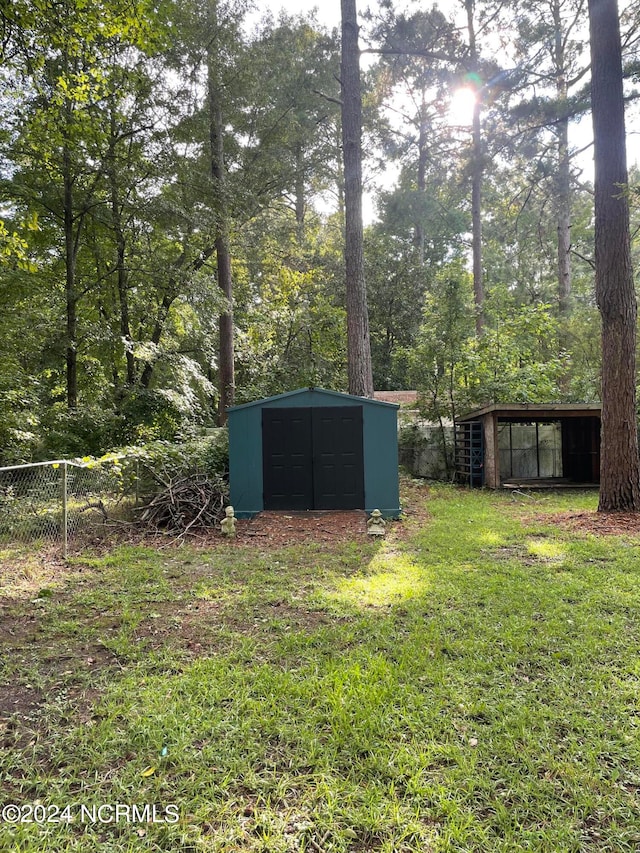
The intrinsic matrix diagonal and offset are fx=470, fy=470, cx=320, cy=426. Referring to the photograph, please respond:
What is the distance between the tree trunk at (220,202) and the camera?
9867 millimetres

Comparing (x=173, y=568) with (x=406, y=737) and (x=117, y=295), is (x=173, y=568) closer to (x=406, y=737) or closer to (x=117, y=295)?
(x=406, y=737)

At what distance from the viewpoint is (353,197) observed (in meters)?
9.27

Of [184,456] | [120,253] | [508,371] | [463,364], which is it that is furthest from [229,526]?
[508,371]

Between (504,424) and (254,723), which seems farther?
(504,424)

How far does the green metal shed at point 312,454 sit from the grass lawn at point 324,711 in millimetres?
3182

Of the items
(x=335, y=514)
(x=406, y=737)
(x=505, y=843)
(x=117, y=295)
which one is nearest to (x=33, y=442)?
(x=117, y=295)

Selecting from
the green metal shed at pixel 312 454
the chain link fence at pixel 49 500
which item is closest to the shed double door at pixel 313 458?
the green metal shed at pixel 312 454

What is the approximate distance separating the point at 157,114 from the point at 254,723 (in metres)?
11.1

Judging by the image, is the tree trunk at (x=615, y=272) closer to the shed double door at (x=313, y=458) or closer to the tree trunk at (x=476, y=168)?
the shed double door at (x=313, y=458)

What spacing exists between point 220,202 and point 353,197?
2823 millimetres

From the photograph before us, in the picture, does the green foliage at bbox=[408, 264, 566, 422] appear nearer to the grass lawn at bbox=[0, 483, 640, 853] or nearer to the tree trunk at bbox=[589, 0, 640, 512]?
the tree trunk at bbox=[589, 0, 640, 512]

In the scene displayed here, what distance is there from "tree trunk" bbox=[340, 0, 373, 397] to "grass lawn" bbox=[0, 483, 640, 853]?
18.3ft

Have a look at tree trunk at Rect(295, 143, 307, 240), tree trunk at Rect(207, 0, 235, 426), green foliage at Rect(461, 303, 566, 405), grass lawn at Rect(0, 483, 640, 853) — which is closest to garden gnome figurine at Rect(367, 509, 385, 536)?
grass lawn at Rect(0, 483, 640, 853)

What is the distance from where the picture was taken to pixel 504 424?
41.6ft
